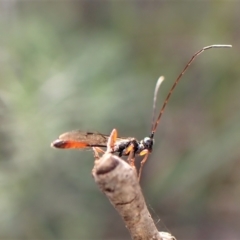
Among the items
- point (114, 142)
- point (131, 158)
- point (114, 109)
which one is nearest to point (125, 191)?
point (114, 142)

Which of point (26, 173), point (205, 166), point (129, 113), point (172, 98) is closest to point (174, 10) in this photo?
point (172, 98)

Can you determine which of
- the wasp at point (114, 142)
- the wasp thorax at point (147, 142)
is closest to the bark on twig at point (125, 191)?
the wasp at point (114, 142)

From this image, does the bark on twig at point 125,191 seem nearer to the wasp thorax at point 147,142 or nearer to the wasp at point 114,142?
the wasp at point 114,142

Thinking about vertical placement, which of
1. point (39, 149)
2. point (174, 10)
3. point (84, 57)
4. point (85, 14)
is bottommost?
point (39, 149)

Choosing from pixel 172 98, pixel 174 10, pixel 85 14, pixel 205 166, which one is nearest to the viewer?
pixel 205 166

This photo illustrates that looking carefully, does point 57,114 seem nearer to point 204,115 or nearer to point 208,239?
point 204,115

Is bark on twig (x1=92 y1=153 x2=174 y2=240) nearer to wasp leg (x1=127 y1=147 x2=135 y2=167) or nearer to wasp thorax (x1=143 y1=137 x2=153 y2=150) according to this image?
wasp leg (x1=127 y1=147 x2=135 y2=167)
